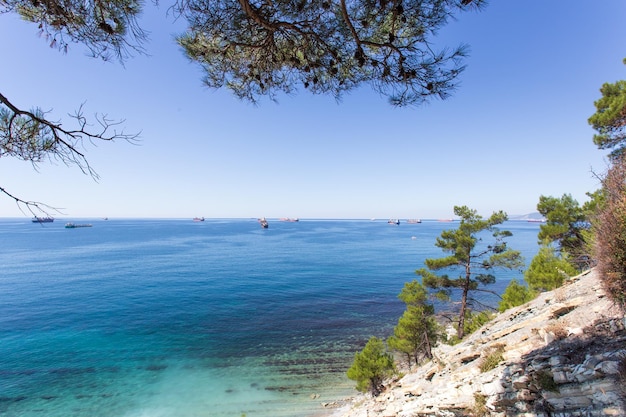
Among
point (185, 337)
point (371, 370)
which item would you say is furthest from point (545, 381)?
point (185, 337)

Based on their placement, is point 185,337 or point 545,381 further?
point 185,337

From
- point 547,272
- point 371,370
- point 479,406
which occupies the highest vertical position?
point 547,272

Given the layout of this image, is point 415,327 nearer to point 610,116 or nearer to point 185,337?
point 610,116

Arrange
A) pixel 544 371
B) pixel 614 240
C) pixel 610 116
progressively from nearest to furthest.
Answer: pixel 614 240 → pixel 544 371 → pixel 610 116

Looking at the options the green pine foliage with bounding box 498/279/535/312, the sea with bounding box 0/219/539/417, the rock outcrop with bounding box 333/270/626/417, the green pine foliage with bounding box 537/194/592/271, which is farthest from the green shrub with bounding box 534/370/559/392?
the green pine foliage with bounding box 537/194/592/271

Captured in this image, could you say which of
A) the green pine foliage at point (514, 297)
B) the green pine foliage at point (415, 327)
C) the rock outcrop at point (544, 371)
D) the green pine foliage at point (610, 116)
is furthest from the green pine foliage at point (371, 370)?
the green pine foliage at point (610, 116)

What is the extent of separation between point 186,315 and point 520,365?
25.2 meters

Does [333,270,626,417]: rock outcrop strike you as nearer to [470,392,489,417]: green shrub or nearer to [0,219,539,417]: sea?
[470,392,489,417]: green shrub

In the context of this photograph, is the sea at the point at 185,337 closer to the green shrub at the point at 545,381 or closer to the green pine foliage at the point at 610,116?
the green shrub at the point at 545,381

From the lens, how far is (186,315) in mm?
23891

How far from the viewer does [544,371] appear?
454cm

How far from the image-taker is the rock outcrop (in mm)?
3877

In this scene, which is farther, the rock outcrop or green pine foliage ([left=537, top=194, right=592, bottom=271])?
green pine foliage ([left=537, top=194, right=592, bottom=271])

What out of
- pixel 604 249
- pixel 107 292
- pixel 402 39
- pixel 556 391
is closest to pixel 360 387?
pixel 556 391
